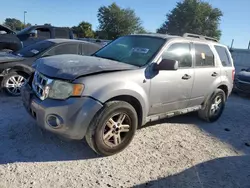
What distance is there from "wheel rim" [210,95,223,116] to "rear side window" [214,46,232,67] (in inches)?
29.1

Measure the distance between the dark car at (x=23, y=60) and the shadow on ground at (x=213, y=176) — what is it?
13.9ft

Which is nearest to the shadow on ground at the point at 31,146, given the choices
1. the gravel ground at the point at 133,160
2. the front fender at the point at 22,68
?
the gravel ground at the point at 133,160

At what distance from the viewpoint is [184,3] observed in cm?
4588

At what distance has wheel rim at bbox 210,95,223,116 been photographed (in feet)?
18.0

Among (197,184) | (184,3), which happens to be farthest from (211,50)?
(184,3)

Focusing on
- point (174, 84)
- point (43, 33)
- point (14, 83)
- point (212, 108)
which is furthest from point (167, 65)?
point (43, 33)

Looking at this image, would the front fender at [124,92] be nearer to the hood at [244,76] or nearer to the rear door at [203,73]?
the rear door at [203,73]

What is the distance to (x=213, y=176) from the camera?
3391mm

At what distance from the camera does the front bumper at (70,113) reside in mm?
3180

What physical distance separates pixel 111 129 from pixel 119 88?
1.94 feet

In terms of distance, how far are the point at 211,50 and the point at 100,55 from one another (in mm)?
2281

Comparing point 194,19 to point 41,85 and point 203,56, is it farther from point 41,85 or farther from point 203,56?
point 41,85

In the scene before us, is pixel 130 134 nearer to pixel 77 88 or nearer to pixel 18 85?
pixel 77 88

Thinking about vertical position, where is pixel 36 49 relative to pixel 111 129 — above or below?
above
